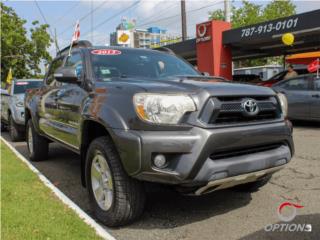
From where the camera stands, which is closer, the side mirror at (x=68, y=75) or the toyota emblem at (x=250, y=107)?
the toyota emblem at (x=250, y=107)

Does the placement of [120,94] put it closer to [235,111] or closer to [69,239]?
[235,111]

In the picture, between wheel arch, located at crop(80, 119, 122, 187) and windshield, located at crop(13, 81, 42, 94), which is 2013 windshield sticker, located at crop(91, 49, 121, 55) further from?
windshield, located at crop(13, 81, 42, 94)

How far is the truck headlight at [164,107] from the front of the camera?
3.45m

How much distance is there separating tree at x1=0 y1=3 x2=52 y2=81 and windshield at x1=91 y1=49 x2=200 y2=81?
3231cm

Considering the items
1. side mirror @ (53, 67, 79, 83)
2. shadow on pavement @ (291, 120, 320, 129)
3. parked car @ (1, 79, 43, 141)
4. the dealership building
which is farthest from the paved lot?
the dealership building

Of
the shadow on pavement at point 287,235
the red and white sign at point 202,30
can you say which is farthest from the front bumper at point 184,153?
the red and white sign at point 202,30

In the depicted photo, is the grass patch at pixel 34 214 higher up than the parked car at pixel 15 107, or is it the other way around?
the parked car at pixel 15 107

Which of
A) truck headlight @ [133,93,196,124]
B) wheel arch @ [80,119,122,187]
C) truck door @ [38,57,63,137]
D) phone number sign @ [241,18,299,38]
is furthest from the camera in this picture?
phone number sign @ [241,18,299,38]

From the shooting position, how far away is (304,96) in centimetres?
1069

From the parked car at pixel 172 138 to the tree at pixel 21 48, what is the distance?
110ft

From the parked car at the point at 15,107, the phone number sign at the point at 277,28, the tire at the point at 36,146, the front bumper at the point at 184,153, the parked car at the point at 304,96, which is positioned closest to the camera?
the front bumper at the point at 184,153

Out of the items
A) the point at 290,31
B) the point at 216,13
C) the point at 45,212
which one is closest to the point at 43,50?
the point at 216,13

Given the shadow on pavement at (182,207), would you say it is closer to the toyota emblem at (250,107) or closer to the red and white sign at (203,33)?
the toyota emblem at (250,107)

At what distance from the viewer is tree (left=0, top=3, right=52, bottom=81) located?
116 feet
